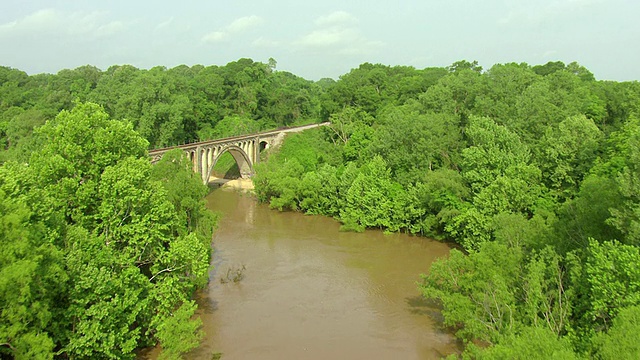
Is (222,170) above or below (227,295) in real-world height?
above

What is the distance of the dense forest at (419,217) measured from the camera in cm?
1259

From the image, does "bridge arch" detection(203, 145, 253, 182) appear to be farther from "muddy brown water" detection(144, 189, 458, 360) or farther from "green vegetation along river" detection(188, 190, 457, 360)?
"green vegetation along river" detection(188, 190, 457, 360)

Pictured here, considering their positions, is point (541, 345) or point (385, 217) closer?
point (541, 345)

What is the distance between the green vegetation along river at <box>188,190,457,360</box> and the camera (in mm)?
18469

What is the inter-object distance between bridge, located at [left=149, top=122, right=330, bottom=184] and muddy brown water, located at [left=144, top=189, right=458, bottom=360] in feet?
30.5

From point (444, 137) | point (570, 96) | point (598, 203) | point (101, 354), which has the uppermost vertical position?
point (570, 96)

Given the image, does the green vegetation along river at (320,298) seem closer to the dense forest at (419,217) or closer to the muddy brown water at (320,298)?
the muddy brown water at (320,298)

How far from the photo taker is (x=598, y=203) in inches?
672

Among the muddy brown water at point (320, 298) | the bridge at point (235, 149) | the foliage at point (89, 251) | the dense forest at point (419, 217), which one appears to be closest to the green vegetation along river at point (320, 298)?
the muddy brown water at point (320, 298)

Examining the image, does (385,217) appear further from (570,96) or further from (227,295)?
(570,96)

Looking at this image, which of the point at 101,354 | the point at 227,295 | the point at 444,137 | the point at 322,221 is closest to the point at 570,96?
the point at 444,137

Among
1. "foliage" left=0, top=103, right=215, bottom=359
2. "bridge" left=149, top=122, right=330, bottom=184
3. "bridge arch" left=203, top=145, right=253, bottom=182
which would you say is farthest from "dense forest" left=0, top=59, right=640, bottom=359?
"bridge arch" left=203, top=145, right=253, bottom=182

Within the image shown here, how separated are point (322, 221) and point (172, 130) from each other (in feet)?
76.1

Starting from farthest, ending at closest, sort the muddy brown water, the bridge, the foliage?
the bridge
the muddy brown water
the foliage
